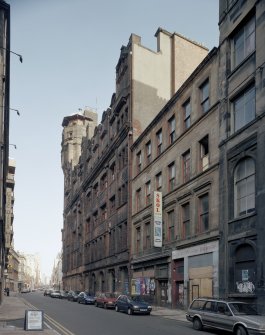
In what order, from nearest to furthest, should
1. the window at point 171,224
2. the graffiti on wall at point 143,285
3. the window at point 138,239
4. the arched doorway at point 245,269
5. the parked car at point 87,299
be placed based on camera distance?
the arched doorway at point 245,269 < the window at point 171,224 < the graffiti on wall at point 143,285 < the window at point 138,239 < the parked car at point 87,299

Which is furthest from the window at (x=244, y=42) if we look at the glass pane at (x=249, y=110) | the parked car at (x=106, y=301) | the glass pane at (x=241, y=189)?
the parked car at (x=106, y=301)

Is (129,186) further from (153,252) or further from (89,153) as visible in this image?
(89,153)

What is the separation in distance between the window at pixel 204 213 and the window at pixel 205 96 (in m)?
6.07

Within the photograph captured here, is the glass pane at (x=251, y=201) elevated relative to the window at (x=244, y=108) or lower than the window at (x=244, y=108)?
lower

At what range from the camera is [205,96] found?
34312 mm

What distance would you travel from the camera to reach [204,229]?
32.2 metres

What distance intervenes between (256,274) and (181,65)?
35.0 meters

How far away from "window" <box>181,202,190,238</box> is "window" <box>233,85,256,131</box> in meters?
8.60

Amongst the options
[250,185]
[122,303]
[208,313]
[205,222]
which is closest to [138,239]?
[122,303]

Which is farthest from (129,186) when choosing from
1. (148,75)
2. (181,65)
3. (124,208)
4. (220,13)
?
(220,13)

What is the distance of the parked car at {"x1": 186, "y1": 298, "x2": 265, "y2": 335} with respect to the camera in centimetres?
1794

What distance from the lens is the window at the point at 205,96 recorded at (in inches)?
1326

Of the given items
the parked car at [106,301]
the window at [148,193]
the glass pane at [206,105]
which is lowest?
the parked car at [106,301]

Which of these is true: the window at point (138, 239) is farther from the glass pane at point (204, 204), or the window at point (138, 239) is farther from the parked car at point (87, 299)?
the glass pane at point (204, 204)
